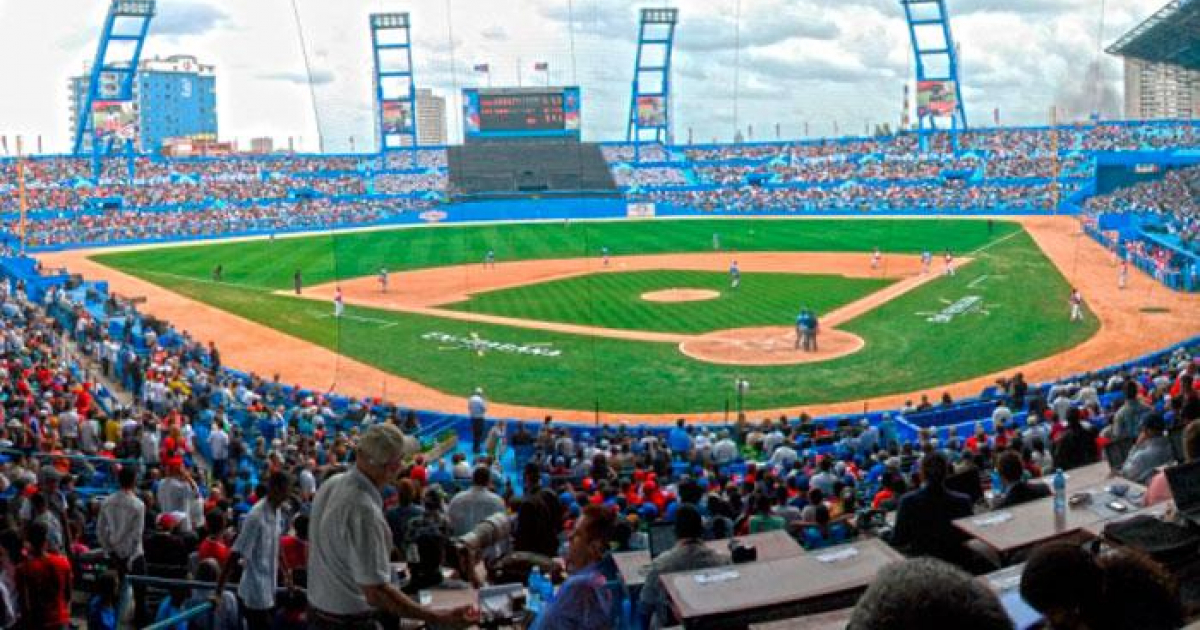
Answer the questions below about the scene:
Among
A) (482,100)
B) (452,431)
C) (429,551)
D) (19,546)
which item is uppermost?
(482,100)

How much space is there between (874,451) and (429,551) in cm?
1166

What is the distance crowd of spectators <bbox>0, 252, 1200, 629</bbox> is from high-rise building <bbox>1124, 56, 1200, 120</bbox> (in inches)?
2130

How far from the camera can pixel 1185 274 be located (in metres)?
36.2

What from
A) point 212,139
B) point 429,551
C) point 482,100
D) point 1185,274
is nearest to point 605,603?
point 429,551

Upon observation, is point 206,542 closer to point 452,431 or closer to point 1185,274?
point 452,431

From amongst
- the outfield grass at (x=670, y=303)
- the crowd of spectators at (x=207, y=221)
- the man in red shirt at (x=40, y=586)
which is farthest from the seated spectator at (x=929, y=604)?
the crowd of spectators at (x=207, y=221)

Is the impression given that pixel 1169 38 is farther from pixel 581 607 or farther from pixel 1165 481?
pixel 581 607

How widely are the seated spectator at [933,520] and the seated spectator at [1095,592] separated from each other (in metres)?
3.26

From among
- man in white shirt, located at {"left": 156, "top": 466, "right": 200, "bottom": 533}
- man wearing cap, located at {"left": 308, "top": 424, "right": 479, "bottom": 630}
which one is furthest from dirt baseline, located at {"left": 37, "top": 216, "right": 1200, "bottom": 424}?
man wearing cap, located at {"left": 308, "top": 424, "right": 479, "bottom": 630}

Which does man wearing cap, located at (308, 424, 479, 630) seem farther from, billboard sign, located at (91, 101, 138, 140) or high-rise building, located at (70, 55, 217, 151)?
high-rise building, located at (70, 55, 217, 151)

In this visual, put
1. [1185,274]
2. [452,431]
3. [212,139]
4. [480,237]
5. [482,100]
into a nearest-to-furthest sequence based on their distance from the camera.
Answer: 1. [452,431]
2. [1185,274]
3. [480,237]
4. [482,100]
5. [212,139]

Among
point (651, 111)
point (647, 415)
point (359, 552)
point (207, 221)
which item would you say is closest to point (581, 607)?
point (359, 552)

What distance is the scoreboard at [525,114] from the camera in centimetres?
8481

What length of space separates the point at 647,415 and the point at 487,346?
7.59 meters
